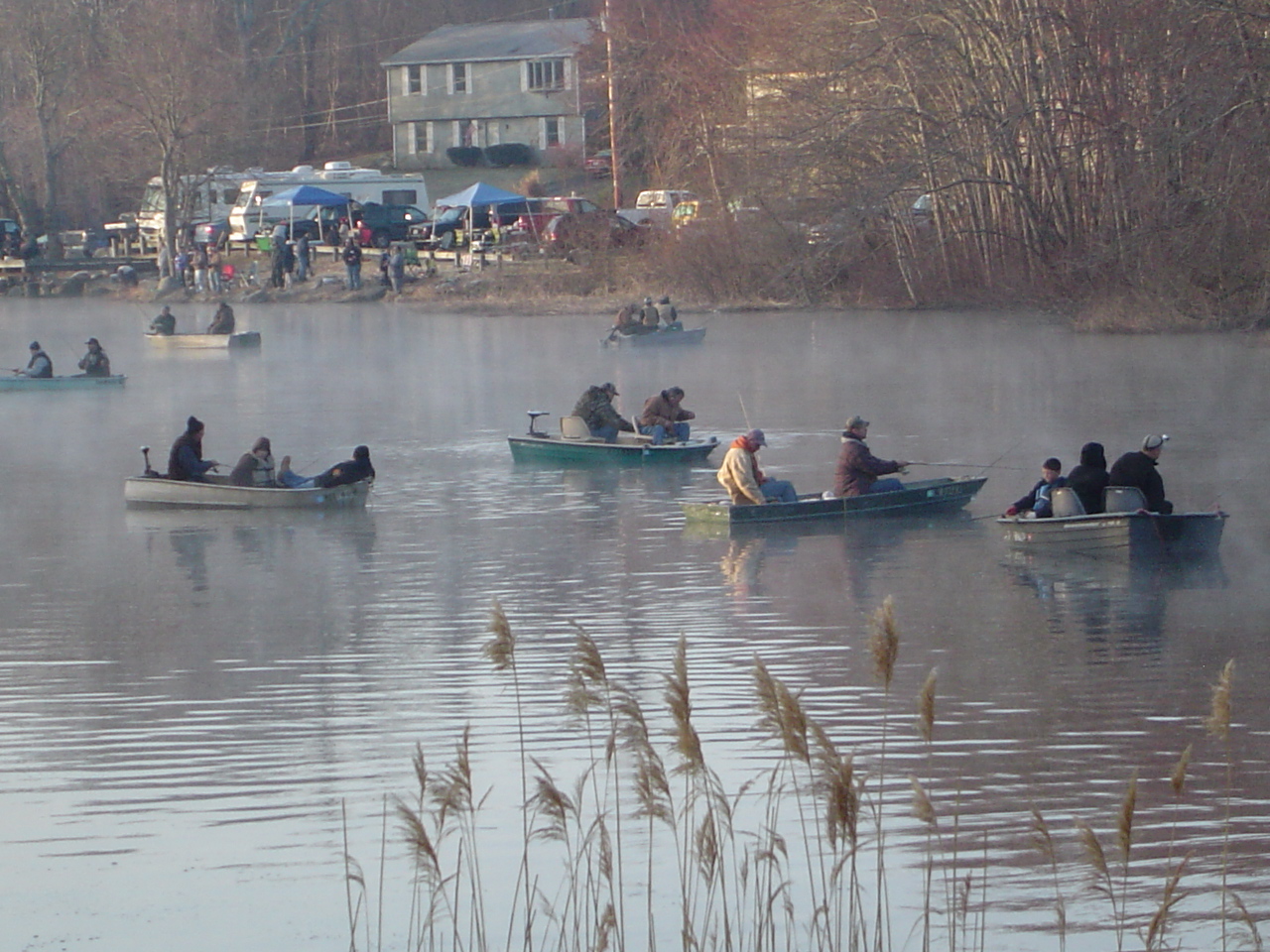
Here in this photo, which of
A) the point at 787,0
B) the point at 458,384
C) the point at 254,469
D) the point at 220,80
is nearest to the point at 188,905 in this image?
the point at 254,469

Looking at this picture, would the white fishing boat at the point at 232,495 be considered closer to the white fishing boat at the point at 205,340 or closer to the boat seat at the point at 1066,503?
the boat seat at the point at 1066,503

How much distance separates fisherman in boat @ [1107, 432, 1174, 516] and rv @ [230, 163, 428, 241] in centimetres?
5132

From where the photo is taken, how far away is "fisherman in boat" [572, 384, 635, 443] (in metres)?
23.1

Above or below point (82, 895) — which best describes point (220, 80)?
above

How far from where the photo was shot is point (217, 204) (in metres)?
71.4

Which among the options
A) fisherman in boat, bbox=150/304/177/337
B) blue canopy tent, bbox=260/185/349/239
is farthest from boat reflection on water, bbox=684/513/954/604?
blue canopy tent, bbox=260/185/349/239

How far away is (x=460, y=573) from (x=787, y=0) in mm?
31138

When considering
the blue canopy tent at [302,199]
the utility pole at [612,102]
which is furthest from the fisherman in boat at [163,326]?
the blue canopy tent at [302,199]

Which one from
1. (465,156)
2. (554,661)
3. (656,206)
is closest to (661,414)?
(554,661)

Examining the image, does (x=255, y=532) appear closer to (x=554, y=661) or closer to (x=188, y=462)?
(x=188, y=462)

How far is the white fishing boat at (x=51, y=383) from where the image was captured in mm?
33875

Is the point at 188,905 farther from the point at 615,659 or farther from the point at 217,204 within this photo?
the point at 217,204

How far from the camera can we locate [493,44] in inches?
3236

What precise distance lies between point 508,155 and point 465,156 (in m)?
2.10
